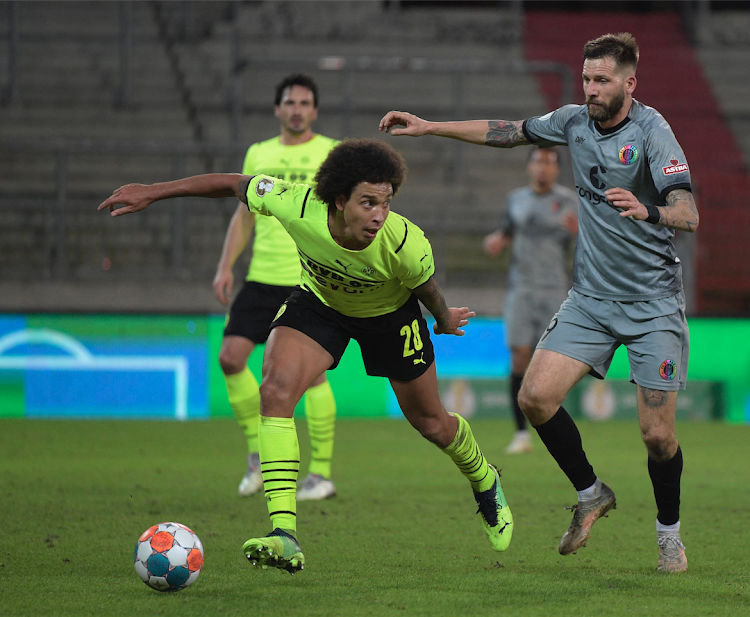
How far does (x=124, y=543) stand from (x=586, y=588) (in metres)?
2.17

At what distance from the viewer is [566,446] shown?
183 inches

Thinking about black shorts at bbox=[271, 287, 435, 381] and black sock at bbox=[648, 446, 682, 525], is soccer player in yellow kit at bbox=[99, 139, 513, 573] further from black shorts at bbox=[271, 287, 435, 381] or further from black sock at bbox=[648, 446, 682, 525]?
black sock at bbox=[648, 446, 682, 525]

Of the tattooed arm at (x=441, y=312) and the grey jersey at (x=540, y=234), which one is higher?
the tattooed arm at (x=441, y=312)

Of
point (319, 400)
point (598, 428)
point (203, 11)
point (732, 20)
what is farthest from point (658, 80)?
point (319, 400)

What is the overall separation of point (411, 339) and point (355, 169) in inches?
35.3

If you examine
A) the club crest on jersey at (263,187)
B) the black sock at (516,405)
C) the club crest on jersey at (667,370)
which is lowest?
the black sock at (516,405)

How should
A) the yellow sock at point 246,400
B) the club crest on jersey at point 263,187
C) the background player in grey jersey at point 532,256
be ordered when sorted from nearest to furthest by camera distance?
the club crest on jersey at point 263,187, the yellow sock at point 246,400, the background player in grey jersey at point 532,256

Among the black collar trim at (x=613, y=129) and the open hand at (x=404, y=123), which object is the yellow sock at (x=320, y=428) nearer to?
the open hand at (x=404, y=123)

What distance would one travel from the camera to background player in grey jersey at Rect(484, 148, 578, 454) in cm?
873

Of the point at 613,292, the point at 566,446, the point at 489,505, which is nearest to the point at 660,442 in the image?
the point at 566,446

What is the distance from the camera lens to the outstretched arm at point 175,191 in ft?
14.2

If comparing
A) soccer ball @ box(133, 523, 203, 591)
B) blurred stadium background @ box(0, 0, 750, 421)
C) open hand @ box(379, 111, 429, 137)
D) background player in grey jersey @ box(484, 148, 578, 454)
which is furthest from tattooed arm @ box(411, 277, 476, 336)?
blurred stadium background @ box(0, 0, 750, 421)

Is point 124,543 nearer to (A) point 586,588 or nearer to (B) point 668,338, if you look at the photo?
(A) point 586,588

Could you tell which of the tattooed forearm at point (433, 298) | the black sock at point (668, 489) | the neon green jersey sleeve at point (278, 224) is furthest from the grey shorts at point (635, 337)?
the neon green jersey sleeve at point (278, 224)
